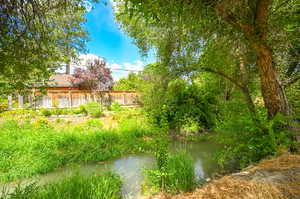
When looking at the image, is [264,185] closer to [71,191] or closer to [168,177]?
[168,177]

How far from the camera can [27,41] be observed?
184 cm

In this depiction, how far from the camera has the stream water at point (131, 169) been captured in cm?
283

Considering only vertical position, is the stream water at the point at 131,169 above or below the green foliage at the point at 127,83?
below

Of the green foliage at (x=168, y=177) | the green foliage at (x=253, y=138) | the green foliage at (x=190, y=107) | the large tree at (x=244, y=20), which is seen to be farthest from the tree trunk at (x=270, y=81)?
the green foliage at (x=190, y=107)

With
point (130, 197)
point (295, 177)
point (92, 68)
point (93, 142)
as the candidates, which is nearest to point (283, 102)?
point (295, 177)

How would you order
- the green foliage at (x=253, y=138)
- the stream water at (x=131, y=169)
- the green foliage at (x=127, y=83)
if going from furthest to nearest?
1. the green foliage at (x=127, y=83)
2. the stream water at (x=131, y=169)
3. the green foliage at (x=253, y=138)

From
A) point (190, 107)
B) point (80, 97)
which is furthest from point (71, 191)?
point (80, 97)

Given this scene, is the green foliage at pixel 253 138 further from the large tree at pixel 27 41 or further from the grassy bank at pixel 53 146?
the large tree at pixel 27 41

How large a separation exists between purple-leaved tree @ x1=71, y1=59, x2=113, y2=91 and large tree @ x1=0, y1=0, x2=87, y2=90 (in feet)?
37.8

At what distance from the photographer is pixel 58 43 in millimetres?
2471

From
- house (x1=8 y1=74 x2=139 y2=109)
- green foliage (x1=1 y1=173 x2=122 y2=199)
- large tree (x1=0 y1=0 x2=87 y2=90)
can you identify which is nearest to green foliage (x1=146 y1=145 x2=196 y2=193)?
green foliage (x1=1 y1=173 x2=122 y2=199)

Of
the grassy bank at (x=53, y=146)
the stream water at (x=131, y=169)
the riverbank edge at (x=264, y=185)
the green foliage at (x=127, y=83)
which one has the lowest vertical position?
the stream water at (x=131, y=169)

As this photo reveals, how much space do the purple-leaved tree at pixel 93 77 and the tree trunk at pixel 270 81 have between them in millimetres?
12593

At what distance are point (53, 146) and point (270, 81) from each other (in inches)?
214
